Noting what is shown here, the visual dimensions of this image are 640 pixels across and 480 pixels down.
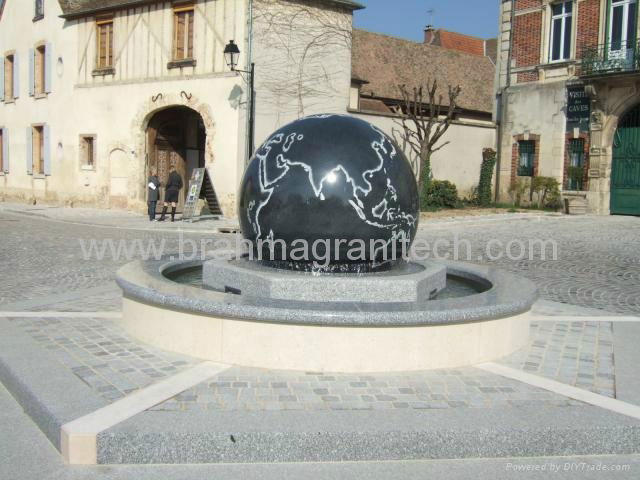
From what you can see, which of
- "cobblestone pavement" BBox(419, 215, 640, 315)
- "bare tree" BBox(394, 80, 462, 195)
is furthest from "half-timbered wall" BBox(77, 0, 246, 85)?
"cobblestone pavement" BBox(419, 215, 640, 315)

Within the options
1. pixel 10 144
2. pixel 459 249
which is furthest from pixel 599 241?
pixel 10 144

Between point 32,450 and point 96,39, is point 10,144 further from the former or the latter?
point 32,450

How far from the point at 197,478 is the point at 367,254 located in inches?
116

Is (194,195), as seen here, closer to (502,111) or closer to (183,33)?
(183,33)

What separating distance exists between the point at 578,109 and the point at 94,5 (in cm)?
1724

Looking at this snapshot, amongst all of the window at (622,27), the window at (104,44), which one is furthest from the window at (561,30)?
the window at (104,44)

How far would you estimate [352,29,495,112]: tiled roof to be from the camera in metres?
27.2

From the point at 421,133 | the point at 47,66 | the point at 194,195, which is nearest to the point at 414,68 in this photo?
the point at 421,133

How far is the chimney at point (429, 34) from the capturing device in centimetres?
4880

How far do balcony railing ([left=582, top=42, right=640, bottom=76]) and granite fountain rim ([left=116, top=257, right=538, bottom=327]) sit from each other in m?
18.7

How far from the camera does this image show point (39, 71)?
88.0 ft

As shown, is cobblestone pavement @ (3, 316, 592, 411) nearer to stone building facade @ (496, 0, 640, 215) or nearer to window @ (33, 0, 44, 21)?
stone building facade @ (496, 0, 640, 215)

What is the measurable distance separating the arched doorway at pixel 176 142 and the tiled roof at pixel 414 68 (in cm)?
674

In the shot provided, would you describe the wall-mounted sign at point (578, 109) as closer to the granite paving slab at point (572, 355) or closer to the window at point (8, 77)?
the granite paving slab at point (572, 355)
